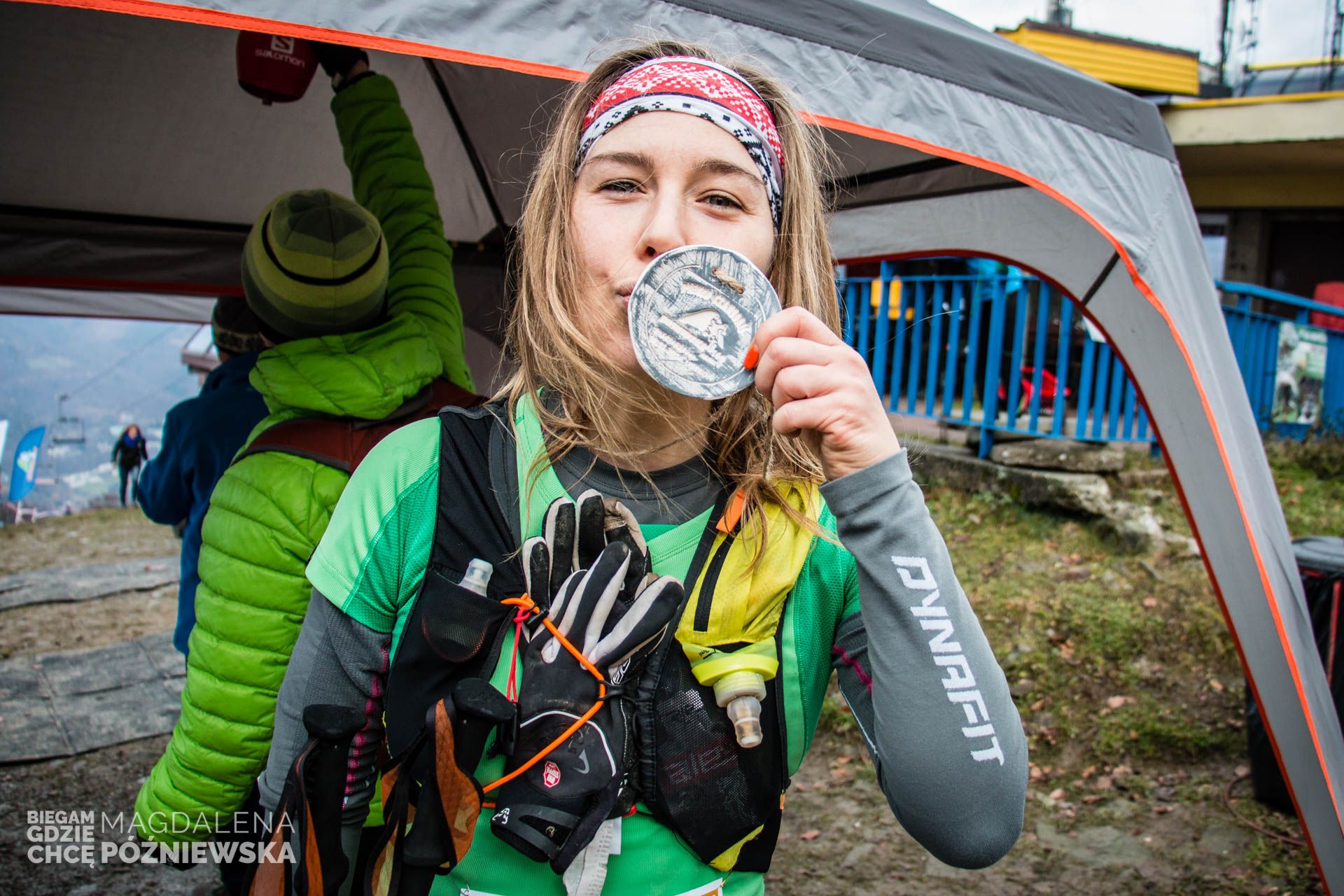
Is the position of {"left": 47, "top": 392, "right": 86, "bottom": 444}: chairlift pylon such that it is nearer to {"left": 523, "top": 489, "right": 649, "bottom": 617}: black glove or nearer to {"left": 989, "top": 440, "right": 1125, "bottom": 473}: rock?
{"left": 989, "top": 440, "right": 1125, "bottom": 473}: rock

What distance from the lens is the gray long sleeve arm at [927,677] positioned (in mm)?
1001

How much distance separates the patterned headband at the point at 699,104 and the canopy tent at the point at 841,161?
0.30 metres

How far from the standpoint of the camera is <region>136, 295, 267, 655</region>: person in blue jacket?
2.55 metres

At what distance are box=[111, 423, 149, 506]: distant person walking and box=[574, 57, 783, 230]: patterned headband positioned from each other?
40.3 ft

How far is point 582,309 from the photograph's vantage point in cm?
123

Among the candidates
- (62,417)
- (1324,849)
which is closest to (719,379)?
(1324,849)

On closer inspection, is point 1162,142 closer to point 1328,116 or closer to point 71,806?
point 71,806

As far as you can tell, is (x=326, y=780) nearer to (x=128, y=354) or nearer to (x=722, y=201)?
(x=722, y=201)

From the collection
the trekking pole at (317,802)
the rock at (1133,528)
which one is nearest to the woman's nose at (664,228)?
the trekking pole at (317,802)

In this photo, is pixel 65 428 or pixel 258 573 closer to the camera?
pixel 258 573

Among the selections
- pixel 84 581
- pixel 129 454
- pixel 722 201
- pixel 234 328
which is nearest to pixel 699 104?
pixel 722 201

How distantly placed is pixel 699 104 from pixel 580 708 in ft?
2.82

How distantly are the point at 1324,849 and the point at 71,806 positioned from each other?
4927mm

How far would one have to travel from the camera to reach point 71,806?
149 inches
